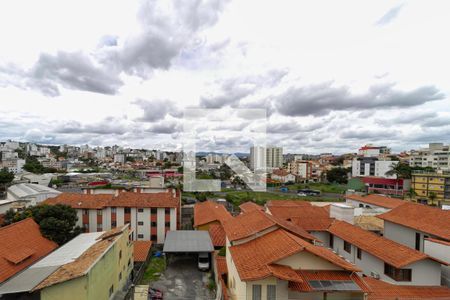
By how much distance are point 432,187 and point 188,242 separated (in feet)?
125

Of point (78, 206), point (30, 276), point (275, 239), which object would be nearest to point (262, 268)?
point (275, 239)

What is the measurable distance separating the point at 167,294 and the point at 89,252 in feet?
13.6

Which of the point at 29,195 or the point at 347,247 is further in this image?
the point at 29,195

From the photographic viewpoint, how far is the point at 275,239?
972 centimetres

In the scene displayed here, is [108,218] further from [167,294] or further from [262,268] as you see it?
[262,268]

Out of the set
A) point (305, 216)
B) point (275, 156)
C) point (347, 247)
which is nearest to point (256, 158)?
point (305, 216)

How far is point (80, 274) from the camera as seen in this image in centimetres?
873

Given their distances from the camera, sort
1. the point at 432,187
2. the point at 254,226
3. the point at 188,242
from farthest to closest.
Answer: the point at 432,187 → the point at 188,242 → the point at 254,226

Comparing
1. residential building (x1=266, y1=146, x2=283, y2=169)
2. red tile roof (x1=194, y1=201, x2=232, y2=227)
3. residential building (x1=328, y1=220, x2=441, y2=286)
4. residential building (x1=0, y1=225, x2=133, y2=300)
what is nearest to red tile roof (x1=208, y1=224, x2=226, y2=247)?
red tile roof (x1=194, y1=201, x2=232, y2=227)

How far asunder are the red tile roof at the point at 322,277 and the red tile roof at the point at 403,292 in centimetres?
143

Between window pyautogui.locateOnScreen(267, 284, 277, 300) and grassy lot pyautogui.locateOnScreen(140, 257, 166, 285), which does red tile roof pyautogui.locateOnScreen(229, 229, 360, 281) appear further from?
grassy lot pyautogui.locateOnScreen(140, 257, 166, 285)

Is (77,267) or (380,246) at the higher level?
(380,246)

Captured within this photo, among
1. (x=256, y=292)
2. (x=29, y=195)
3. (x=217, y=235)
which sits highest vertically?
(x=256, y=292)

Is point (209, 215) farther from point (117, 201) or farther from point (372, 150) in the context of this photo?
point (372, 150)
